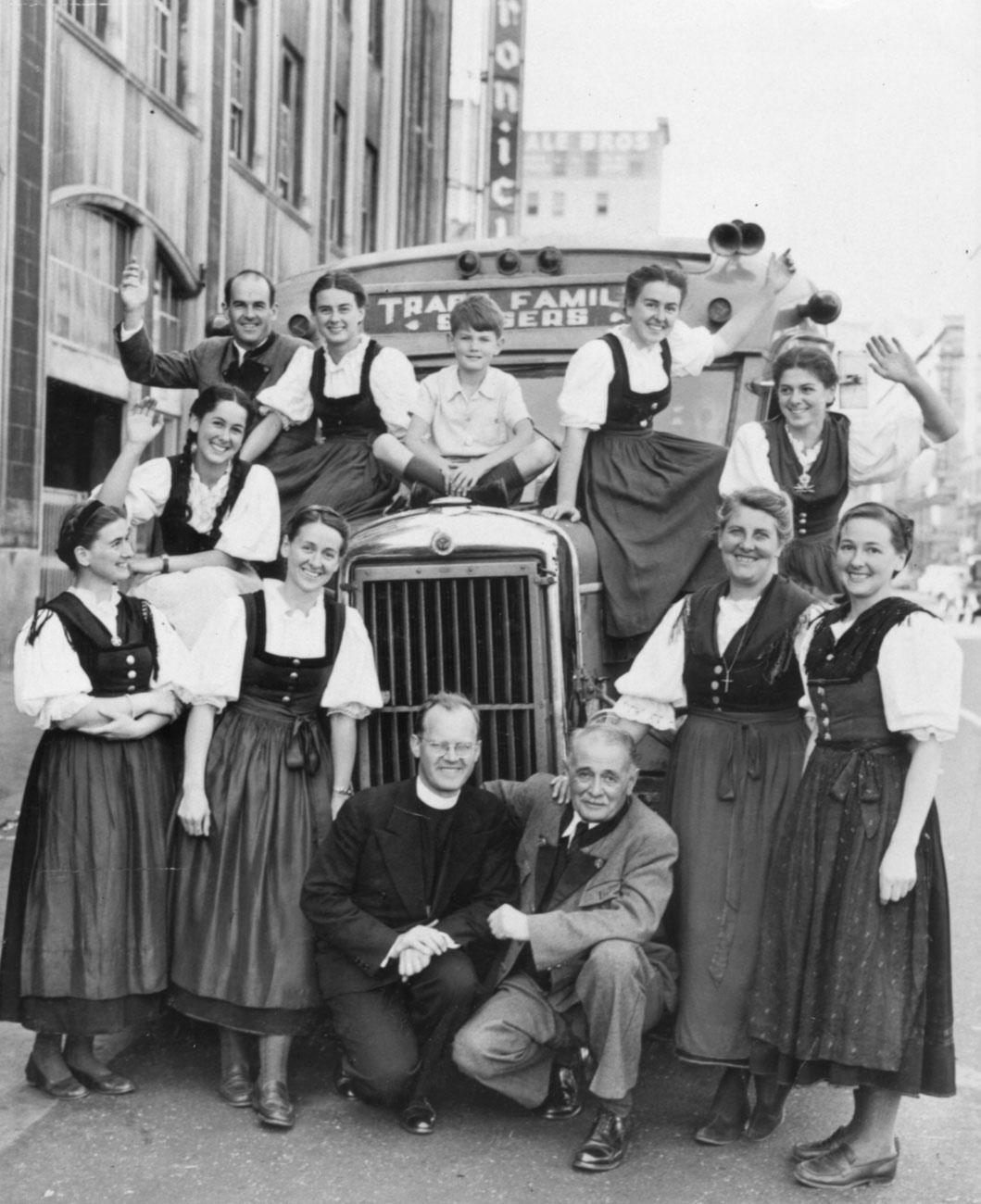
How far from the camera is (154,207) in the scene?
14594mm

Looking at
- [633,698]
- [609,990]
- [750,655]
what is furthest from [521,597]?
[609,990]

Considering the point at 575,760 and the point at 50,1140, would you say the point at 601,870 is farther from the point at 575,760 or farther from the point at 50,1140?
the point at 50,1140

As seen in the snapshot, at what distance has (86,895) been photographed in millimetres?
4195

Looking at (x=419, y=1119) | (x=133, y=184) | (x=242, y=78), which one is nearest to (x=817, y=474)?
(x=419, y=1119)

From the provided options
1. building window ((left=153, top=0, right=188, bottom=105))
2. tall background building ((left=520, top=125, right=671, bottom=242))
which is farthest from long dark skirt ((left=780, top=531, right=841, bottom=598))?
tall background building ((left=520, top=125, right=671, bottom=242))

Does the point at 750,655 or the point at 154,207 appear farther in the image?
the point at 154,207

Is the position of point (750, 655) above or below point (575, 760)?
above

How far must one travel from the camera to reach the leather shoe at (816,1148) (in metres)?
3.88

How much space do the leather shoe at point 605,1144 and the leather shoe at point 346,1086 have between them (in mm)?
722

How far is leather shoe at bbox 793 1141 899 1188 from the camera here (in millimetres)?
3748

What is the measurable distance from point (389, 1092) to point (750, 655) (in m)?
1.57

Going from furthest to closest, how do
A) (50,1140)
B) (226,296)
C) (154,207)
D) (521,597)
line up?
(154,207) → (226,296) → (521,597) → (50,1140)

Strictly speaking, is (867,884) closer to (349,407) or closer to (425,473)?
(425,473)

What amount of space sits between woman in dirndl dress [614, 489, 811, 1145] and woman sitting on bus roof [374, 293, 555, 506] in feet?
3.77
